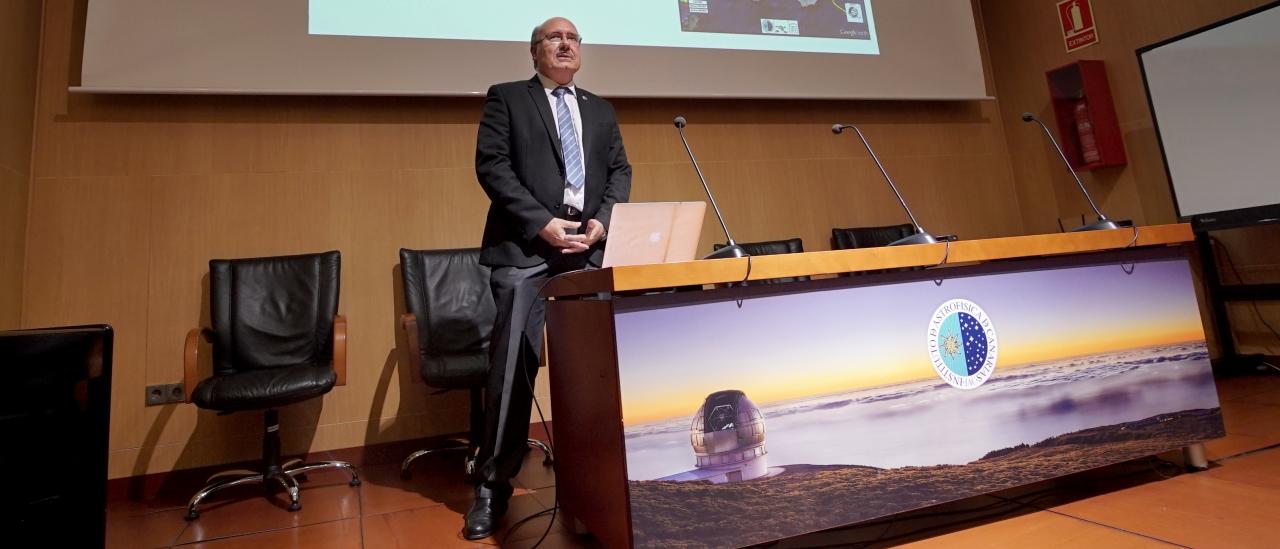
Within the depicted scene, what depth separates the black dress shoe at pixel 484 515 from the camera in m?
1.74

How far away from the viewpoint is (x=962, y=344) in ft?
5.10

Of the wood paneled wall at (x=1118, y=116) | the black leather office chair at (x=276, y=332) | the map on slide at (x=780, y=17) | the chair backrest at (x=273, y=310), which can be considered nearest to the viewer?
the black leather office chair at (x=276, y=332)

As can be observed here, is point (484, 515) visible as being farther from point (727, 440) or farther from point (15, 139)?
point (15, 139)

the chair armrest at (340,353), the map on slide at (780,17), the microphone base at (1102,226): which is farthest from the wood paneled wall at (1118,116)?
the chair armrest at (340,353)

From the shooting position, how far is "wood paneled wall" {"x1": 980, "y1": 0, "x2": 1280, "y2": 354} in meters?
3.42

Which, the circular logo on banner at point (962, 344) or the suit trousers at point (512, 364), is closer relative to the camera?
the circular logo on banner at point (962, 344)

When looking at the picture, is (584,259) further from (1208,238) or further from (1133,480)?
(1208,238)

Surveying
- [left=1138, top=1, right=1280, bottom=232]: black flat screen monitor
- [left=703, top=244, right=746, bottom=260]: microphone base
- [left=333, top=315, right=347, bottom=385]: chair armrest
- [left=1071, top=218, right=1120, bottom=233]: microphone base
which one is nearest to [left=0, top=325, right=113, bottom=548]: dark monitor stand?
[left=703, top=244, right=746, bottom=260]: microphone base

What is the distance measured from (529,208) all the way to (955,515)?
141cm

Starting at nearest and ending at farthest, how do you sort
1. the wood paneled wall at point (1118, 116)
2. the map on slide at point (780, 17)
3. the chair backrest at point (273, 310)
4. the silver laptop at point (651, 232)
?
the silver laptop at point (651, 232)
the chair backrest at point (273, 310)
the wood paneled wall at point (1118, 116)
the map on slide at point (780, 17)

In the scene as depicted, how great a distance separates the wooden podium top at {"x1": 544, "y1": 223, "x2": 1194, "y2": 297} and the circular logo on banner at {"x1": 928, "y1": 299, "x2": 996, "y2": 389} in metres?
0.13

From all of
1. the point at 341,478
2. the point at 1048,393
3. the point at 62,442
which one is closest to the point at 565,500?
the point at 62,442

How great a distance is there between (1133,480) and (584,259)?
1.69 m

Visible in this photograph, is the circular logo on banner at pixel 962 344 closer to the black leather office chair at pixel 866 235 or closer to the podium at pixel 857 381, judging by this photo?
the podium at pixel 857 381
